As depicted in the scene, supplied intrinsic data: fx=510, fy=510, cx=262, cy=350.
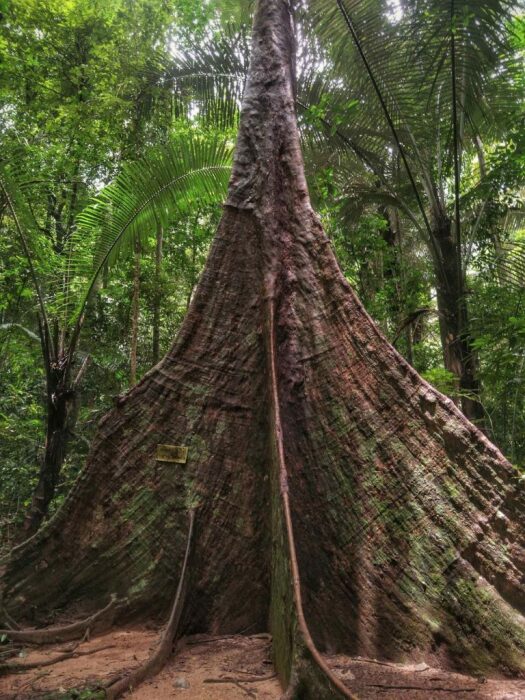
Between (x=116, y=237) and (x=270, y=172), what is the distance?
245cm

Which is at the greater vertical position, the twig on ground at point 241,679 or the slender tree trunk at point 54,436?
the slender tree trunk at point 54,436

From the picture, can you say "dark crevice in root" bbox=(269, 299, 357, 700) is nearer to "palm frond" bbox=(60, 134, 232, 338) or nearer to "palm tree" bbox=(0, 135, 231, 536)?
"palm tree" bbox=(0, 135, 231, 536)

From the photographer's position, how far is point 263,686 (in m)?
2.01

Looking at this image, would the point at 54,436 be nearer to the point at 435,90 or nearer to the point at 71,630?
the point at 71,630

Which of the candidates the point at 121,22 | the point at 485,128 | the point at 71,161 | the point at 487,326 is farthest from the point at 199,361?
the point at 121,22

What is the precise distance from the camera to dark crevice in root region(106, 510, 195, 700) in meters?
2.00

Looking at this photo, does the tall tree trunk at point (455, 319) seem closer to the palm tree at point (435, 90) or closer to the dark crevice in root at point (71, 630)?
the palm tree at point (435, 90)

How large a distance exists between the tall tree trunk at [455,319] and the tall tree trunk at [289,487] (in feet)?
7.33

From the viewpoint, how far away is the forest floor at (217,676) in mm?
1973

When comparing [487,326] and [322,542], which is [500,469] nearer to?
[322,542]

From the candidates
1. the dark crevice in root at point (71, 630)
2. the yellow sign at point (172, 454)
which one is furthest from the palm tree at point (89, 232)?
the yellow sign at point (172, 454)

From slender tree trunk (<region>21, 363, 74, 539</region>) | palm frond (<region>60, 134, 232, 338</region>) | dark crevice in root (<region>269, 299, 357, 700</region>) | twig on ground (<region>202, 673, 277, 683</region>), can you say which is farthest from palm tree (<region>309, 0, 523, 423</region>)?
slender tree trunk (<region>21, 363, 74, 539</region>)

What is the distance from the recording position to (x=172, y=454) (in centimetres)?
287

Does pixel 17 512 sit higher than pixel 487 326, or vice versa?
pixel 487 326
